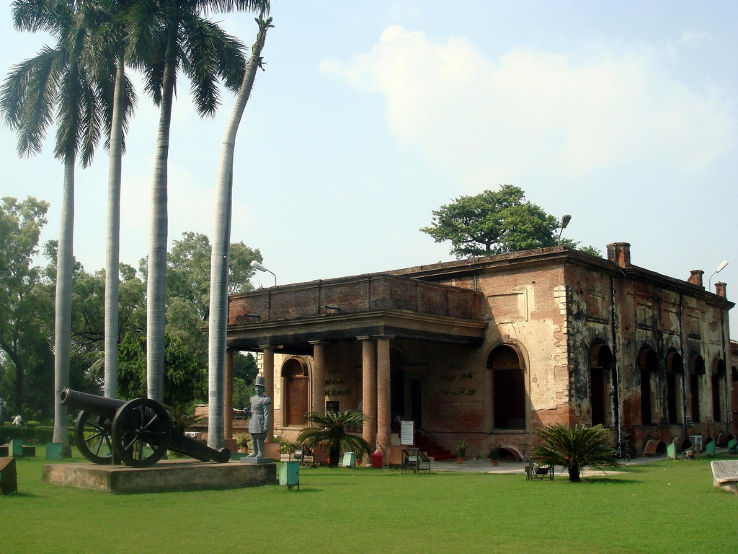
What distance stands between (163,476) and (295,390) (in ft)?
57.0

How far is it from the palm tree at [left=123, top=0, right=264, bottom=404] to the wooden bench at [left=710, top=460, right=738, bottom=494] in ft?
45.5

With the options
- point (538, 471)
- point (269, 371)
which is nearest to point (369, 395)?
point (269, 371)

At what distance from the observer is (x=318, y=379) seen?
24.1m

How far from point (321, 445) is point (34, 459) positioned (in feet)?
27.5

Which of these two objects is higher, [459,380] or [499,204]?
[499,204]

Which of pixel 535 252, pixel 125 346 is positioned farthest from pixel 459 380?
pixel 125 346

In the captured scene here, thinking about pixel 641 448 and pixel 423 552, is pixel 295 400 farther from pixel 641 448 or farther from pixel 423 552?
pixel 423 552

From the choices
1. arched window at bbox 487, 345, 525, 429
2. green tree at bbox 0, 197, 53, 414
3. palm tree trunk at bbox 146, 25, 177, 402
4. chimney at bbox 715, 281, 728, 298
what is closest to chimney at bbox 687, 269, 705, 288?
chimney at bbox 715, 281, 728, 298

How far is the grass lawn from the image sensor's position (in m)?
9.39

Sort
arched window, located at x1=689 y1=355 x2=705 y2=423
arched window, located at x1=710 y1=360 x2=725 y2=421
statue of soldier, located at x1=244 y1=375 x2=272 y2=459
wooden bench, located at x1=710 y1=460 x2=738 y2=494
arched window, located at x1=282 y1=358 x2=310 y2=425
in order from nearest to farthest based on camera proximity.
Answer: wooden bench, located at x1=710 y1=460 x2=738 y2=494 → statue of soldier, located at x1=244 y1=375 x2=272 y2=459 → arched window, located at x1=282 y1=358 x2=310 y2=425 → arched window, located at x1=689 y1=355 x2=705 y2=423 → arched window, located at x1=710 y1=360 x2=725 y2=421

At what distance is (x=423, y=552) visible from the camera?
8945mm

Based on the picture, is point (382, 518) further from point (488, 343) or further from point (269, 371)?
point (488, 343)

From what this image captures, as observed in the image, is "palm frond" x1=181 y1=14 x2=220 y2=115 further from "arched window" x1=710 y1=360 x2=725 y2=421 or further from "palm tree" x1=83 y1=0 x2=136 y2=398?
"arched window" x1=710 y1=360 x2=725 y2=421

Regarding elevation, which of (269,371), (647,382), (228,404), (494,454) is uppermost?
(269,371)
